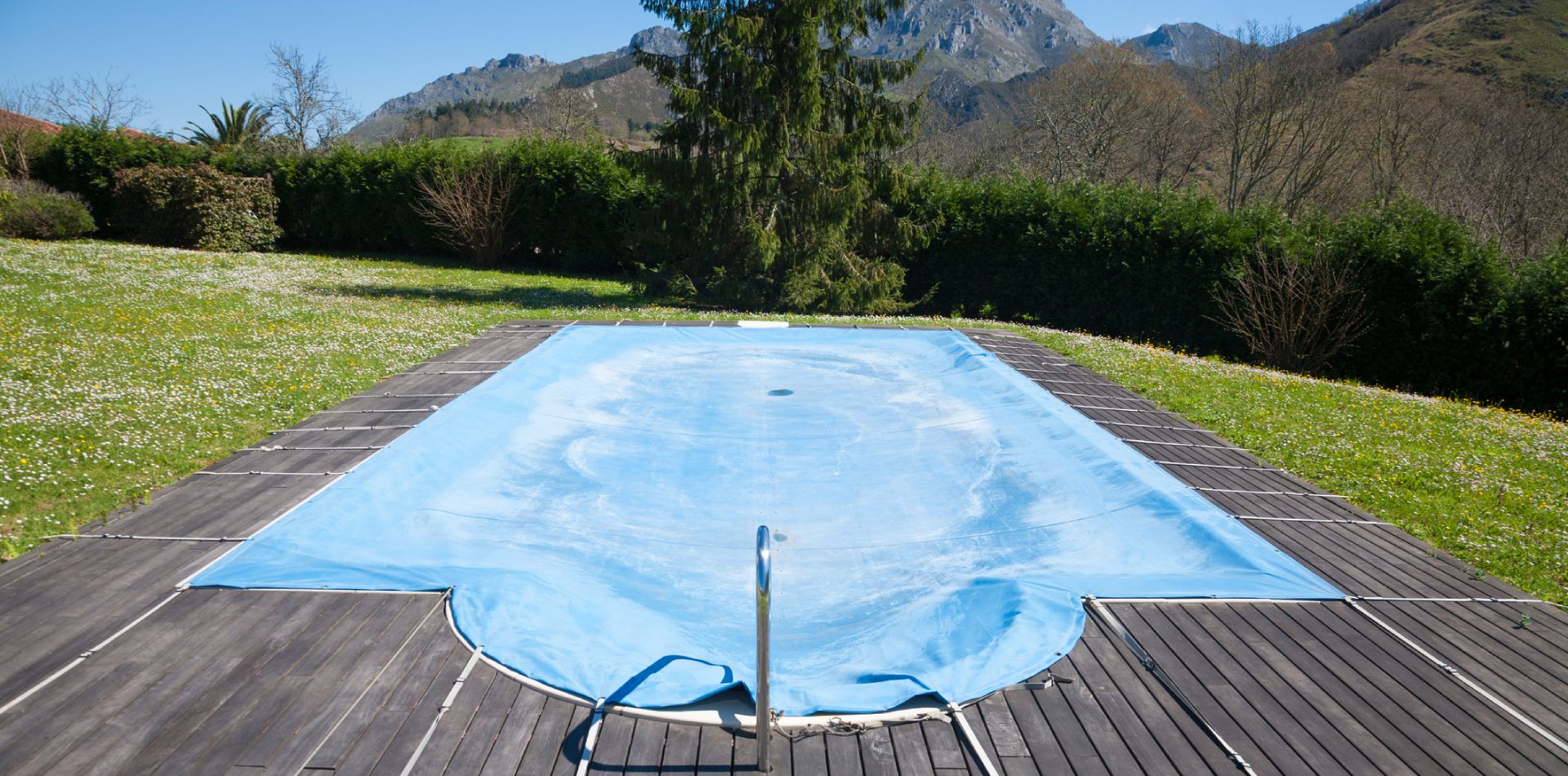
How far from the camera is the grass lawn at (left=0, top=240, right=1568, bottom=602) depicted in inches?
209

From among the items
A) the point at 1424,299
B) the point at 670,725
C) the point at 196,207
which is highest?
the point at 196,207

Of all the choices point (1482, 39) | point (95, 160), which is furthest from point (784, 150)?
point (1482, 39)

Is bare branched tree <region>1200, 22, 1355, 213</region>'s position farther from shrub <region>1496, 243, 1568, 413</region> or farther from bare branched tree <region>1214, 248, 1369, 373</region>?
shrub <region>1496, 243, 1568, 413</region>

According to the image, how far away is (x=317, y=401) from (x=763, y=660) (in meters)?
5.99

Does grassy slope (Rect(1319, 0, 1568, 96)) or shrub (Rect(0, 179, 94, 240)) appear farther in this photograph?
grassy slope (Rect(1319, 0, 1568, 96))

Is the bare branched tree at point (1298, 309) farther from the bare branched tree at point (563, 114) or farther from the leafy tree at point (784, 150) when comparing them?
the bare branched tree at point (563, 114)

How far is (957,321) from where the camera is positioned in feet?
42.6

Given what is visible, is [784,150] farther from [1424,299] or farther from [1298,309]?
[1424,299]

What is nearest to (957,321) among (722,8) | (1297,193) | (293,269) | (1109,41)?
(722,8)

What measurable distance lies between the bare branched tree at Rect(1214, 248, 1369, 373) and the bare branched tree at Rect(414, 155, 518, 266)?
14.8 metres

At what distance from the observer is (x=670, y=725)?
314 cm

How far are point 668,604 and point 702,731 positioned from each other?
163 centimetres

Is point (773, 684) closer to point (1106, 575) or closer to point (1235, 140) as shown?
point (1106, 575)

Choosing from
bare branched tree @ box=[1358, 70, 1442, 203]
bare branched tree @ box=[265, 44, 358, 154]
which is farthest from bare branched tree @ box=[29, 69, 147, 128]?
bare branched tree @ box=[1358, 70, 1442, 203]
